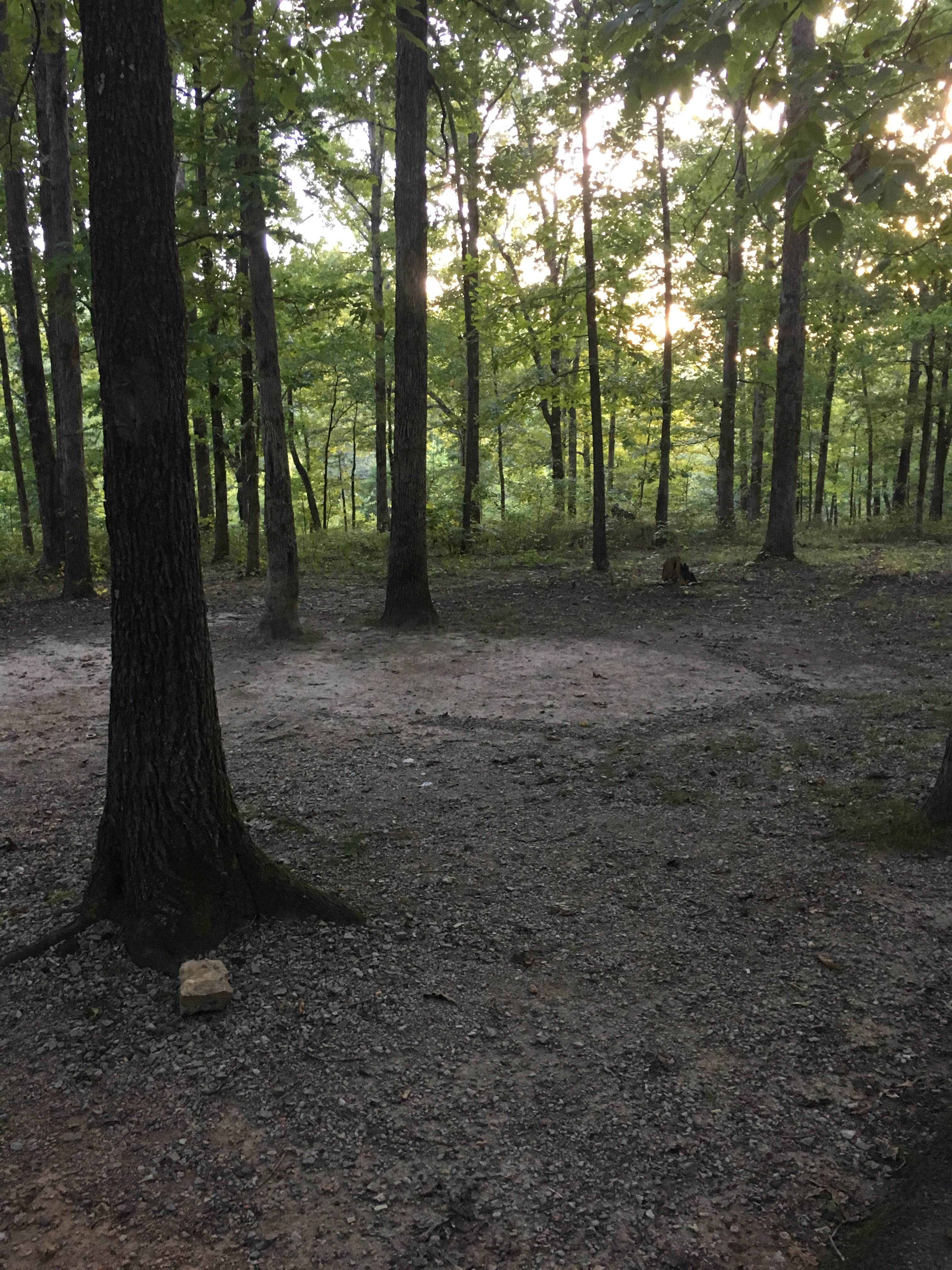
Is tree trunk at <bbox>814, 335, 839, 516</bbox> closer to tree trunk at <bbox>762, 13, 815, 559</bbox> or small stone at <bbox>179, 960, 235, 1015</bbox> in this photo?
tree trunk at <bbox>762, 13, 815, 559</bbox>

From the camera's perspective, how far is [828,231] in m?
2.78

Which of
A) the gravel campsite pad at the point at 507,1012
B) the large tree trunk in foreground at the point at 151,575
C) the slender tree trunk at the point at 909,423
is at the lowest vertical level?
the gravel campsite pad at the point at 507,1012

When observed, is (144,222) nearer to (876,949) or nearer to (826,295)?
(876,949)

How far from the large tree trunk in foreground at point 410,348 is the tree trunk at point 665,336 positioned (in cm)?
774

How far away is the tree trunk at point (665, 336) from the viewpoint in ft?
51.9

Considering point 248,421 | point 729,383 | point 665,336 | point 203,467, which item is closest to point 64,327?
point 248,421

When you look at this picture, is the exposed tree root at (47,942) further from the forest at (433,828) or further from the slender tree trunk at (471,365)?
the slender tree trunk at (471,365)

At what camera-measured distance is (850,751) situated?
5.62 meters

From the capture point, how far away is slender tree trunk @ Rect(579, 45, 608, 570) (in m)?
12.2

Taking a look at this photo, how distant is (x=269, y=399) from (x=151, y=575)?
19.9 feet

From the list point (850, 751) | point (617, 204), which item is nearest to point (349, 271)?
point (617, 204)

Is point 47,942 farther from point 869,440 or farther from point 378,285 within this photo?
point 869,440

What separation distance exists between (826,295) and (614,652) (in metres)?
11.5

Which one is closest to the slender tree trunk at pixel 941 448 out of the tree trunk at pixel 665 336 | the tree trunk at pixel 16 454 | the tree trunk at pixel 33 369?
the tree trunk at pixel 665 336
